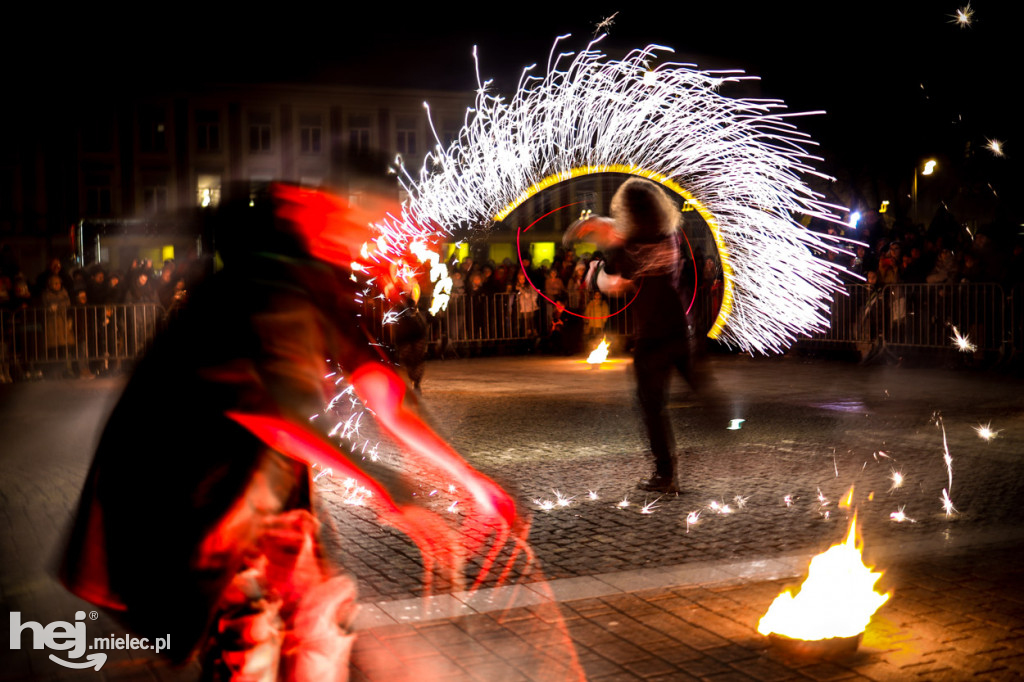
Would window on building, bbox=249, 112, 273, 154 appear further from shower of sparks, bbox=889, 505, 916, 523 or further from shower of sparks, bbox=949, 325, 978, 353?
shower of sparks, bbox=889, 505, 916, 523

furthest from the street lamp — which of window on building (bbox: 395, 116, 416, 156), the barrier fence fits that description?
window on building (bbox: 395, 116, 416, 156)

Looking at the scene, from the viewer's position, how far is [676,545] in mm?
5828

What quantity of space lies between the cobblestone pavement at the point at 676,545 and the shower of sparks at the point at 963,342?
3742 millimetres

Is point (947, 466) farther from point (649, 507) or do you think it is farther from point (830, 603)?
point (830, 603)

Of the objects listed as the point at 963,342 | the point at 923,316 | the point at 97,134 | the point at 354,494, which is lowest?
the point at 354,494

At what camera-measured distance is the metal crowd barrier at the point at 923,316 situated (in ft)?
50.3

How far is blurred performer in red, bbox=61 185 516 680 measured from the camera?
2.70 meters

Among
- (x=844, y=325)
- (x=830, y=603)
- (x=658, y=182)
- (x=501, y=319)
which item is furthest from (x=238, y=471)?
(x=501, y=319)

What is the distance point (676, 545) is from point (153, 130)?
51467 millimetres

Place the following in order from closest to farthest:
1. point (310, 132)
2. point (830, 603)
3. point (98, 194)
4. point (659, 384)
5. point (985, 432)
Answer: point (830, 603) < point (659, 384) < point (985, 432) < point (98, 194) < point (310, 132)

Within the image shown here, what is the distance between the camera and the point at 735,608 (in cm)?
469

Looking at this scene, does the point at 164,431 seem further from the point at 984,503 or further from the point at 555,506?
the point at 984,503

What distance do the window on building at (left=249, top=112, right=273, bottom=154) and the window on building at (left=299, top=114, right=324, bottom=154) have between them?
1.59 m

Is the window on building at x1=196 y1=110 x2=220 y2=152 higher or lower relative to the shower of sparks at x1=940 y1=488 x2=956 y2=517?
higher
